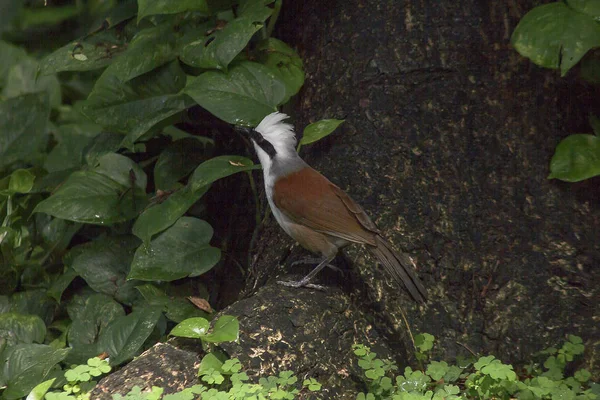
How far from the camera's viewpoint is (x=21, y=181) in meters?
4.04

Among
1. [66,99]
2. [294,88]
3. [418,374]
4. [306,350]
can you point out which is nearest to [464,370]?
[418,374]

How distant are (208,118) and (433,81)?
4.36 feet

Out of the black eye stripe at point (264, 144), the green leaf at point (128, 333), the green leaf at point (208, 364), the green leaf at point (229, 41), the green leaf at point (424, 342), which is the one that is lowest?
the green leaf at point (128, 333)

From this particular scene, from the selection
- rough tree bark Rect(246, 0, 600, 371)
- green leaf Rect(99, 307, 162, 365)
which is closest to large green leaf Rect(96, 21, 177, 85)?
rough tree bark Rect(246, 0, 600, 371)

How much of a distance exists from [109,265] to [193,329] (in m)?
1.29

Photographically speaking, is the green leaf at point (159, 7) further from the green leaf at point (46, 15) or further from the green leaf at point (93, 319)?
the green leaf at point (46, 15)

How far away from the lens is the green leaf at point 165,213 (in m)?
3.49

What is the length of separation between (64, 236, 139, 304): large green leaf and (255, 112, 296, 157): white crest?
100cm

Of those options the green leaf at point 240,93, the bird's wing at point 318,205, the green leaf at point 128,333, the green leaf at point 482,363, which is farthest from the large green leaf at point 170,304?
the green leaf at point 482,363

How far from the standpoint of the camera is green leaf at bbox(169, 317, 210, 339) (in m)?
2.79

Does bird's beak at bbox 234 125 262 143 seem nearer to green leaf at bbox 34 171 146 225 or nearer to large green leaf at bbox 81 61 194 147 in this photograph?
large green leaf at bbox 81 61 194 147

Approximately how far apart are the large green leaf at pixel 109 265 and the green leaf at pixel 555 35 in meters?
2.21

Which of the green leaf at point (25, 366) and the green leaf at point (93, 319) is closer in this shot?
the green leaf at point (25, 366)

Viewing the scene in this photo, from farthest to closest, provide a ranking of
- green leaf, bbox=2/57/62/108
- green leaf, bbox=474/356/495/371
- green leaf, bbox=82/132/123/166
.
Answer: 1. green leaf, bbox=2/57/62/108
2. green leaf, bbox=82/132/123/166
3. green leaf, bbox=474/356/495/371
